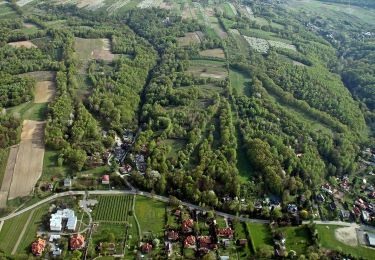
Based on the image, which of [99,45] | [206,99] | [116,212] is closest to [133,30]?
[99,45]

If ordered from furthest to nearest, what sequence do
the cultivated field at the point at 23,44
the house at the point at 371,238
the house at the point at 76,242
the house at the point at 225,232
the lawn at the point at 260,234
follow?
the cultivated field at the point at 23,44
the house at the point at 371,238
the house at the point at 225,232
the lawn at the point at 260,234
the house at the point at 76,242

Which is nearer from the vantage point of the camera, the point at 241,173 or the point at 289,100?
the point at 241,173

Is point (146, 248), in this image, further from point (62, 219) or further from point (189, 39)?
point (189, 39)

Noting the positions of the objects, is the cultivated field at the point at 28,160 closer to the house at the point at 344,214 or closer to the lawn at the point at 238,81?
the lawn at the point at 238,81

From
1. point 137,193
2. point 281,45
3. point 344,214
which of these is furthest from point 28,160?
point 281,45

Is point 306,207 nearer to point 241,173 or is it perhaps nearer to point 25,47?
point 241,173

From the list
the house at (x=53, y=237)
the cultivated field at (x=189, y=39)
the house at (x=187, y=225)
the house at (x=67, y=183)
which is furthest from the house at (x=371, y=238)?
the cultivated field at (x=189, y=39)

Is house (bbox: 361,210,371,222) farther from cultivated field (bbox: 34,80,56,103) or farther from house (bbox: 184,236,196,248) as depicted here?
cultivated field (bbox: 34,80,56,103)
